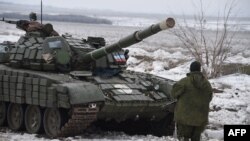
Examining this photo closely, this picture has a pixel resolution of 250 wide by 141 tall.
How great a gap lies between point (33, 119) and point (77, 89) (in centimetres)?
221

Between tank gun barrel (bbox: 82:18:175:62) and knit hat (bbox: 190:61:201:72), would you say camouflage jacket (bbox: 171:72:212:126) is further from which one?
tank gun barrel (bbox: 82:18:175:62)

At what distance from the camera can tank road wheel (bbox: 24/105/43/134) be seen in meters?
12.4

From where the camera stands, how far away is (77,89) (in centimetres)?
1098

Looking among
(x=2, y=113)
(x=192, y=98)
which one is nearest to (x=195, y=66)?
(x=192, y=98)

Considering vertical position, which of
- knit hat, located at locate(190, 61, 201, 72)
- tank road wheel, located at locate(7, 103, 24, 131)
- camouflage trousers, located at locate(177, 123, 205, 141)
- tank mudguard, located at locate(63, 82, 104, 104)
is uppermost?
knit hat, located at locate(190, 61, 201, 72)

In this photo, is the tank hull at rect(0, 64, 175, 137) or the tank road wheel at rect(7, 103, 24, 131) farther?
the tank road wheel at rect(7, 103, 24, 131)

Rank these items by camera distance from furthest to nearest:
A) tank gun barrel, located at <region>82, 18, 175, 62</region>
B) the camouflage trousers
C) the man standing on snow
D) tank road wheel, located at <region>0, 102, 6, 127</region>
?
tank road wheel, located at <region>0, 102, 6, 127</region>
tank gun barrel, located at <region>82, 18, 175, 62</region>
the camouflage trousers
the man standing on snow

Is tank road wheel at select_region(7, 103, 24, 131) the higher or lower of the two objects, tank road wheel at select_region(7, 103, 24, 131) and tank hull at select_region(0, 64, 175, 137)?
the lower

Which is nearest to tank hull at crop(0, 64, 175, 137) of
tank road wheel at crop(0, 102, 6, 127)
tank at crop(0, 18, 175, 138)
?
tank at crop(0, 18, 175, 138)

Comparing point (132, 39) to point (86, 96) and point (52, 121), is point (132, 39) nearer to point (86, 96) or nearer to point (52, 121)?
point (86, 96)

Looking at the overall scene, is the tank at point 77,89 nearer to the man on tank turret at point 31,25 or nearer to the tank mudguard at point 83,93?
the tank mudguard at point 83,93

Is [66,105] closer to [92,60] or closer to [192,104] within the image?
[92,60]

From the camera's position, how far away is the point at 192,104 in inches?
358

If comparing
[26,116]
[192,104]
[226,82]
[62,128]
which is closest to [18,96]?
[26,116]
